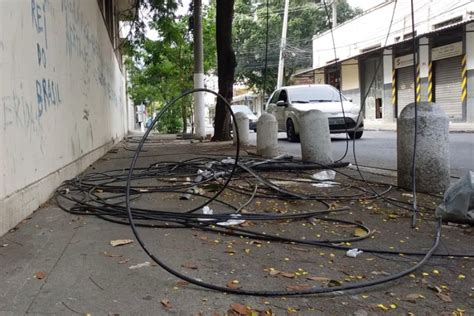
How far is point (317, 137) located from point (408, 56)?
20057 mm

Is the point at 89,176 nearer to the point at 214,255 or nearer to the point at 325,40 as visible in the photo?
the point at 214,255

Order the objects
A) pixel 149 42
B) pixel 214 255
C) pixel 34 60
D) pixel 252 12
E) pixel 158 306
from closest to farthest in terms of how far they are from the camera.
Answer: pixel 158 306
pixel 214 255
pixel 34 60
pixel 149 42
pixel 252 12

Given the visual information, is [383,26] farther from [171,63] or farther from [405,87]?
[171,63]

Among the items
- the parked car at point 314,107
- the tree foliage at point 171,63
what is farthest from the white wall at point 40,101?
the tree foliage at point 171,63

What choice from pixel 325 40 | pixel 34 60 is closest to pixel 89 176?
pixel 34 60

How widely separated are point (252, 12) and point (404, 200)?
4069 cm

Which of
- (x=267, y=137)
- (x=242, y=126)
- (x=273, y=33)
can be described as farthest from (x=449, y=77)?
(x=273, y=33)

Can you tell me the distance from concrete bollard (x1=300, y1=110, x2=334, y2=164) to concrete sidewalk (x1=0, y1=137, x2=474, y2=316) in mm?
3627

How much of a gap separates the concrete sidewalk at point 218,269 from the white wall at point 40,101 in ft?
1.42

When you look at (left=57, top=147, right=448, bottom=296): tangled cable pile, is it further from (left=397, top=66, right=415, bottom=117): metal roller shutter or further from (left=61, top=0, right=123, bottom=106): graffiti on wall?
(left=397, top=66, right=415, bottom=117): metal roller shutter

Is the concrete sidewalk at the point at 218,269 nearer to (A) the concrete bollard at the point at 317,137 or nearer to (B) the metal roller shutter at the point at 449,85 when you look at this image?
(A) the concrete bollard at the point at 317,137

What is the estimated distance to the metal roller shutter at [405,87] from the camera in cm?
2661

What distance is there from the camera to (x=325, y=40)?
3519 cm

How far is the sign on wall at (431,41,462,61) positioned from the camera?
22.7 meters
